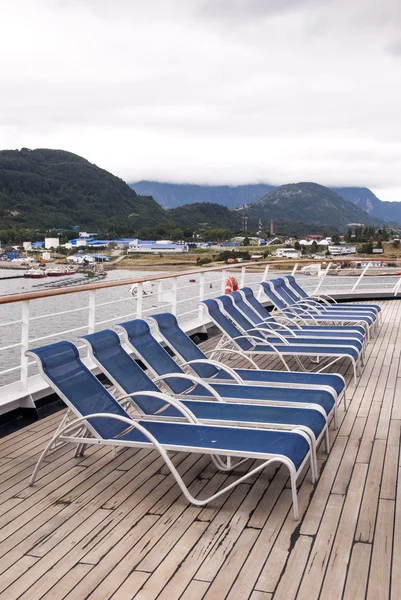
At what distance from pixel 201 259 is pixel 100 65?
1045 centimetres

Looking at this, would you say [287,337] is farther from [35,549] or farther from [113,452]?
[35,549]

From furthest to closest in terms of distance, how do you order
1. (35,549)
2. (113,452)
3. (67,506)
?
(113,452)
(67,506)
(35,549)

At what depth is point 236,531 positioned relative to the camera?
93.7 inches

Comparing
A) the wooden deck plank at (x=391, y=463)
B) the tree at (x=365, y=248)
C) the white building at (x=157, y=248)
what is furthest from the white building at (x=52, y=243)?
the wooden deck plank at (x=391, y=463)

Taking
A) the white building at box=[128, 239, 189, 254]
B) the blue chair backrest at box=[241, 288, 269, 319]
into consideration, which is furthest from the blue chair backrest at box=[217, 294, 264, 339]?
the white building at box=[128, 239, 189, 254]

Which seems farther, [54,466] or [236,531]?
[54,466]

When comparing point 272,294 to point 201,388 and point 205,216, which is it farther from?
point 205,216

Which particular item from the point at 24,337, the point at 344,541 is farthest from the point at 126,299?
the point at 344,541

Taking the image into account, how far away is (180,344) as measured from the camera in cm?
423

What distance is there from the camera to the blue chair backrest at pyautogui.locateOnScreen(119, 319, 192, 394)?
12.2ft

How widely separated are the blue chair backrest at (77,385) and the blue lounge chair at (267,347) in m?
1.76

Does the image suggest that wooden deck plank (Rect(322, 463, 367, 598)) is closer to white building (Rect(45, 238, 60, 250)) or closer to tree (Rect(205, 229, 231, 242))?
white building (Rect(45, 238, 60, 250))

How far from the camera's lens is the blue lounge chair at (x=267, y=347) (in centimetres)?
471

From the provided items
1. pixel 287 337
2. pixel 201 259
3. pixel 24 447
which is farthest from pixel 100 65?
A: pixel 24 447
